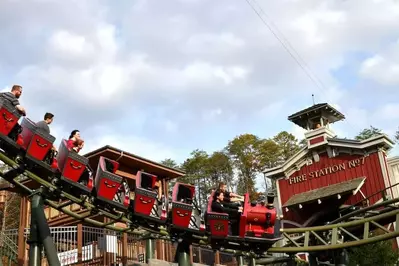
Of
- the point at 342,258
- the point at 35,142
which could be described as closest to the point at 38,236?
the point at 35,142

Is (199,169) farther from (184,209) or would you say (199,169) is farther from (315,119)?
(184,209)

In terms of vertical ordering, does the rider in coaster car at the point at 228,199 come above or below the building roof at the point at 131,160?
below

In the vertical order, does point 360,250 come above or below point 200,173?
below

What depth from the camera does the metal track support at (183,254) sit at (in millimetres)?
8945

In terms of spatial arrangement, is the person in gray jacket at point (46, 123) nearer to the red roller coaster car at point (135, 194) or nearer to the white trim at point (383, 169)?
the red roller coaster car at point (135, 194)

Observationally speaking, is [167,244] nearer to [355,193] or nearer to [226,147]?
[355,193]

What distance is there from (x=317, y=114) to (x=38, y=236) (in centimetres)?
1721

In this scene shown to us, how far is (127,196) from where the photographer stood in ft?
27.4

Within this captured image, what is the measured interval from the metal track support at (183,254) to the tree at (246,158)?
32075 mm

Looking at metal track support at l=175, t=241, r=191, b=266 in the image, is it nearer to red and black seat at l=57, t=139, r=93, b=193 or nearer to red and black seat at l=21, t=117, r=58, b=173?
red and black seat at l=57, t=139, r=93, b=193

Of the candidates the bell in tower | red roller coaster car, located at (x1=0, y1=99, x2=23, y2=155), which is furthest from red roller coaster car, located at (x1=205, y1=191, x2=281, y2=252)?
the bell in tower

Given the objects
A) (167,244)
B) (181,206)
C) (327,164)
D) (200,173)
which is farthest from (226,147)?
(181,206)

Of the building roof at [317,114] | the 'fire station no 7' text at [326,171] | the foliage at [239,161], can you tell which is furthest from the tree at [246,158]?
the 'fire station no 7' text at [326,171]

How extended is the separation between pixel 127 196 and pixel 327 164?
1425 centimetres
